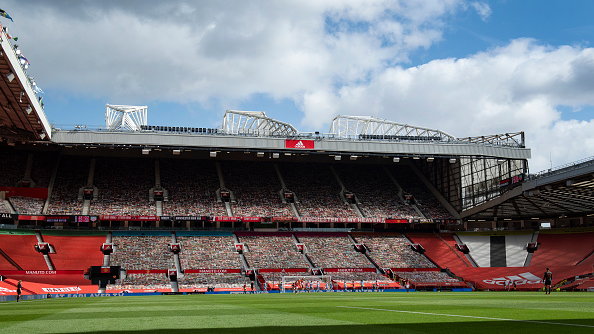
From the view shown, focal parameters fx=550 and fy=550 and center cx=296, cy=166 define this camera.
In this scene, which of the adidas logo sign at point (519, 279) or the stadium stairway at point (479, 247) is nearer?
the adidas logo sign at point (519, 279)

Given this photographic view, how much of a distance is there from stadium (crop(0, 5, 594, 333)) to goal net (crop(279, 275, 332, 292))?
237 millimetres

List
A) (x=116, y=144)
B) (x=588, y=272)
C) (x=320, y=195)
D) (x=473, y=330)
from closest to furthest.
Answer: (x=473, y=330), (x=588, y=272), (x=116, y=144), (x=320, y=195)

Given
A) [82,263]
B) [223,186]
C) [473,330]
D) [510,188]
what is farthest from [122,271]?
[473,330]

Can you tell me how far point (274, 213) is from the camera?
69.9 m

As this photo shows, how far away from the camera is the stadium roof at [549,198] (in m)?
53.6

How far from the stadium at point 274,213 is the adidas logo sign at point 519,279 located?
0.23 m

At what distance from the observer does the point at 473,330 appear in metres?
11.0

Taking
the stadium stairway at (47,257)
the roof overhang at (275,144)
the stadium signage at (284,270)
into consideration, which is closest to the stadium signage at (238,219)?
the roof overhang at (275,144)

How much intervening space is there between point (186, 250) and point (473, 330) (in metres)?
54.3

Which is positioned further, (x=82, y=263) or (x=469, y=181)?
(x=469, y=181)

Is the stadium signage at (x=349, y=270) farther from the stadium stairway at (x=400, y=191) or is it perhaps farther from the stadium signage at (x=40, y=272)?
the stadium signage at (x=40, y=272)

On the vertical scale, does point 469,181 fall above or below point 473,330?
above

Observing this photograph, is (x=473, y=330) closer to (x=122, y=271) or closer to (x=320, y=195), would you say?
(x=122, y=271)

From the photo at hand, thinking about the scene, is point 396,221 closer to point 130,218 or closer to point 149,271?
point 149,271
